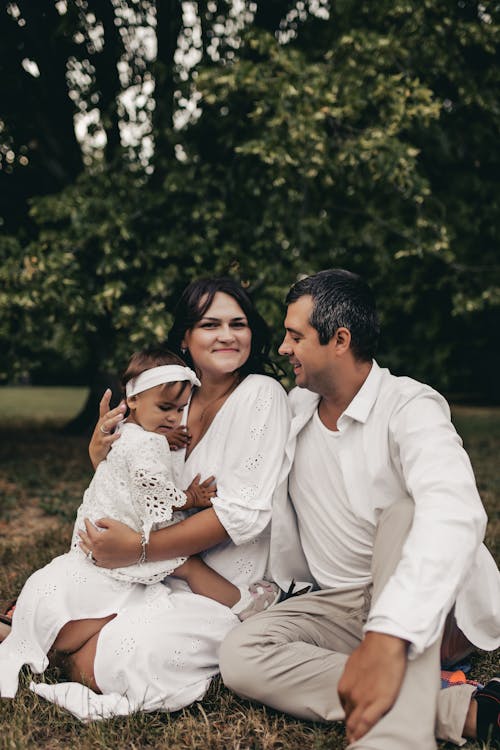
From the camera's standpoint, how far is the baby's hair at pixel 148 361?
339cm

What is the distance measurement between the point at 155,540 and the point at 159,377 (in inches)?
27.8

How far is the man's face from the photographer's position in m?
3.07

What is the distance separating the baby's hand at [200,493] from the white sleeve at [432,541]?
94 cm

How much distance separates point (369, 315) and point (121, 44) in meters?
7.51

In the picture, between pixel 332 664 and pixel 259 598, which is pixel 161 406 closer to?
pixel 259 598

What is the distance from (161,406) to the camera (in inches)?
131

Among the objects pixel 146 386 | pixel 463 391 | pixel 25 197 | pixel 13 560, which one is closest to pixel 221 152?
pixel 25 197

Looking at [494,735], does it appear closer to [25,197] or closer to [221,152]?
[221,152]

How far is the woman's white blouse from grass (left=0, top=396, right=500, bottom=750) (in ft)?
1.76

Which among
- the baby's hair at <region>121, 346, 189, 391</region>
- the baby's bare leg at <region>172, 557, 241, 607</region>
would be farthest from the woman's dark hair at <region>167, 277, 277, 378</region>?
the baby's bare leg at <region>172, 557, 241, 607</region>

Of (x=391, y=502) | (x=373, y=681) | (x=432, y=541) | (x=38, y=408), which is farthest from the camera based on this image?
(x=38, y=408)

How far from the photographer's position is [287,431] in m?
3.30

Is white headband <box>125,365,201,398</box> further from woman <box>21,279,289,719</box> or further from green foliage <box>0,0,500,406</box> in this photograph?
green foliage <box>0,0,500,406</box>

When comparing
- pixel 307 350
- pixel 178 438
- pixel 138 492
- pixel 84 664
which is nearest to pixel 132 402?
pixel 178 438
